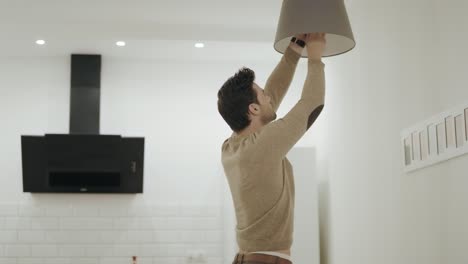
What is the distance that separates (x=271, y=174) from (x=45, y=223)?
13.0ft

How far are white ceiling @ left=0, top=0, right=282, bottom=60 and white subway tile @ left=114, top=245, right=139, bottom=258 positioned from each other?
1668 millimetres

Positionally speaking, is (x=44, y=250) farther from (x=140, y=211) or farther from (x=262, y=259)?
(x=262, y=259)

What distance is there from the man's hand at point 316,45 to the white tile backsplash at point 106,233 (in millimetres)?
3764

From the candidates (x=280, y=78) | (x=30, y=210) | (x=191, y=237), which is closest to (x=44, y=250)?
(x=30, y=210)

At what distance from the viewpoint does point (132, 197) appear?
5.59 m

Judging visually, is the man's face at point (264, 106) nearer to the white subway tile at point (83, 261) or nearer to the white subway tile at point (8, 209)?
the white subway tile at point (83, 261)

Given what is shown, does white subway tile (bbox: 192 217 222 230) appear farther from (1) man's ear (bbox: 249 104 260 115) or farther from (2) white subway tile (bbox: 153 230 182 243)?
(1) man's ear (bbox: 249 104 260 115)

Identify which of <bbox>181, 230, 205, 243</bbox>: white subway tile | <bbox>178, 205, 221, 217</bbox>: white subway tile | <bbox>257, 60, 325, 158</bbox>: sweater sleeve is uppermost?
<bbox>257, 60, 325, 158</bbox>: sweater sleeve

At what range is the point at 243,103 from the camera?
2086mm

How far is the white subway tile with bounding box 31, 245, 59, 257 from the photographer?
5430 millimetres

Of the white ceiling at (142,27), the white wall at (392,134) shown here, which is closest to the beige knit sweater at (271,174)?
the white wall at (392,134)

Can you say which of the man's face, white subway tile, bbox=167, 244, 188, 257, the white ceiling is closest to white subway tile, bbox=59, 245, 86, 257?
white subway tile, bbox=167, 244, 188, 257

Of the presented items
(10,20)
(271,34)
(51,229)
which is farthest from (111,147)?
(271,34)

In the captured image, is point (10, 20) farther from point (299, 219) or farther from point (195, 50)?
point (299, 219)
